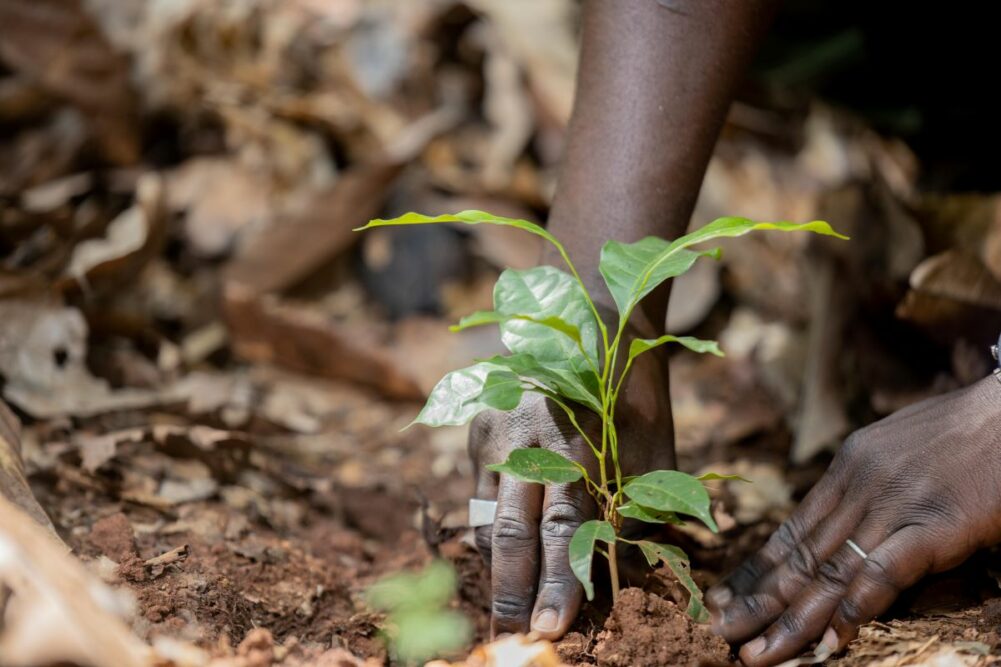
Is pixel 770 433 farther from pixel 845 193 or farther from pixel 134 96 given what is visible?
pixel 134 96

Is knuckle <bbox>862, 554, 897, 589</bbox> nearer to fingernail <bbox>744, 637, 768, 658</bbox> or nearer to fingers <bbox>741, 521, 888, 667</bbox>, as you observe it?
fingers <bbox>741, 521, 888, 667</bbox>

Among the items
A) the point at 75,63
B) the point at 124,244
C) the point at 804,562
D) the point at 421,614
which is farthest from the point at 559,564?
the point at 75,63

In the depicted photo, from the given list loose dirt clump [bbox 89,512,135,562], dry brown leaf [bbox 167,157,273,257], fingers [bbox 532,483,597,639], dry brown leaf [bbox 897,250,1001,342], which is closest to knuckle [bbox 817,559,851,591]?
fingers [bbox 532,483,597,639]

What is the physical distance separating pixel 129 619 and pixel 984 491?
114 cm

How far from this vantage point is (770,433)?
2.14 meters

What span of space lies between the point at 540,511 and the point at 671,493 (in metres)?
0.23

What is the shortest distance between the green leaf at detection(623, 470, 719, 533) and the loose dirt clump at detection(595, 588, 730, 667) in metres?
0.14

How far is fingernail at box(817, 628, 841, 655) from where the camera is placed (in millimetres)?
1225

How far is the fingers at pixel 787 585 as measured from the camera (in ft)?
4.29

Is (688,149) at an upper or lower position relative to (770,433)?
upper

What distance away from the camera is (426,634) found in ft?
4.37

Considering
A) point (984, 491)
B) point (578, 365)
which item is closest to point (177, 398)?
point (578, 365)

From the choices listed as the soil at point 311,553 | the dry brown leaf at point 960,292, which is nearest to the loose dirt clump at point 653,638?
the soil at point 311,553

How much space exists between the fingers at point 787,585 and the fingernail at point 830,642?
68 millimetres
